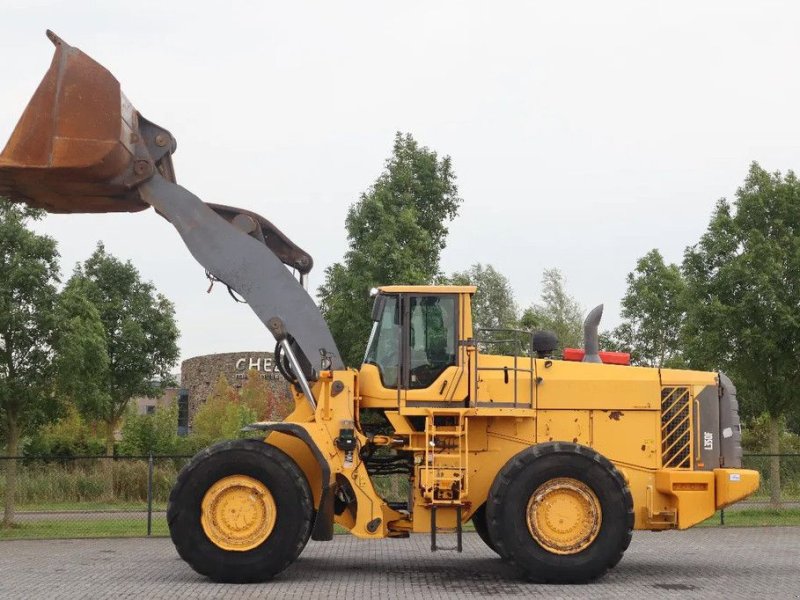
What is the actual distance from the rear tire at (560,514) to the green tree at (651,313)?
104 feet

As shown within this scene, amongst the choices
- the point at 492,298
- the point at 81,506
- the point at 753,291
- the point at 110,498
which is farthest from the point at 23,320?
the point at 492,298

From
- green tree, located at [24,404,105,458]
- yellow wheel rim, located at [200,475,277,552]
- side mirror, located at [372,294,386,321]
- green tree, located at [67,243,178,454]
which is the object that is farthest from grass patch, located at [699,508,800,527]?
green tree, located at [24,404,105,458]

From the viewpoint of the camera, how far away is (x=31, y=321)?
841 inches

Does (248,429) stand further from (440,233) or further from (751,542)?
(440,233)

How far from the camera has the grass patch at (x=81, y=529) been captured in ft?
68.2

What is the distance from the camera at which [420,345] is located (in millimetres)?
14188

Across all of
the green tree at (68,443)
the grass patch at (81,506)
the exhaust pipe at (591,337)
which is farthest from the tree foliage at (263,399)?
the exhaust pipe at (591,337)

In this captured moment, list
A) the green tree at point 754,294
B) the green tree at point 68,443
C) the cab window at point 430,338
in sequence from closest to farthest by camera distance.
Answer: the cab window at point 430,338 → the green tree at point 754,294 → the green tree at point 68,443

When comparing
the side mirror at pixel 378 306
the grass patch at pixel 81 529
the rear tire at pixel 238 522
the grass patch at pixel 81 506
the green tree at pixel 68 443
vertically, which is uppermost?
the side mirror at pixel 378 306

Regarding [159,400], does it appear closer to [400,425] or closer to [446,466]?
[400,425]

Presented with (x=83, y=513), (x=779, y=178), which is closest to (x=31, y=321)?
(x=83, y=513)

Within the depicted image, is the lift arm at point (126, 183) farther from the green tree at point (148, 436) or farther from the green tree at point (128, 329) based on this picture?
the green tree at point (148, 436)

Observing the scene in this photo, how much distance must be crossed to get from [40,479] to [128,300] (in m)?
8.46

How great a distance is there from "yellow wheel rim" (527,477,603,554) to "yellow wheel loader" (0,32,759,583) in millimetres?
16
